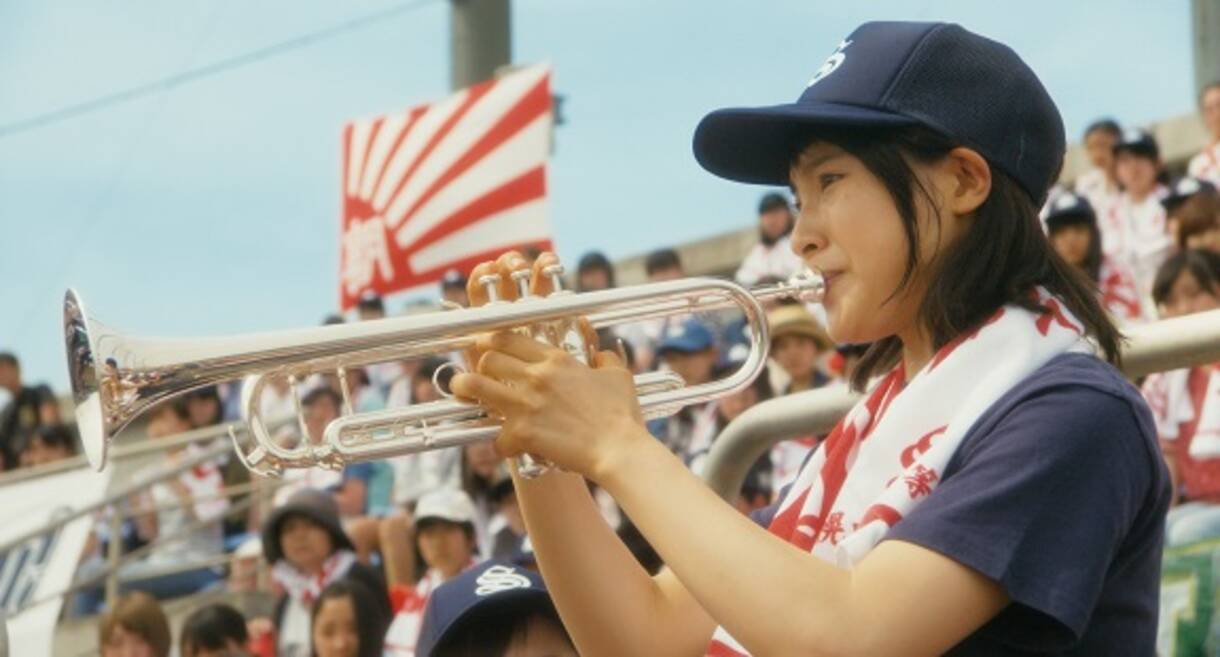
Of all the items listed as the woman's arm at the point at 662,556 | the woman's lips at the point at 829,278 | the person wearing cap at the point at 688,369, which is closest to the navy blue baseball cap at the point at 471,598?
the woman's arm at the point at 662,556

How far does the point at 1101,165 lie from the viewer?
33.4ft

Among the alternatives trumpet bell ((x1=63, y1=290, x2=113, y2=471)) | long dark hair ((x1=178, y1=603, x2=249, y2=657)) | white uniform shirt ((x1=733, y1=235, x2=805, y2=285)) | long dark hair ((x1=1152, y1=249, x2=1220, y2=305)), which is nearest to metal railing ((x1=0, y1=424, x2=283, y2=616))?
white uniform shirt ((x1=733, y1=235, x2=805, y2=285))

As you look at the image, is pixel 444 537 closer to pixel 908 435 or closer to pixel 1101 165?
pixel 1101 165

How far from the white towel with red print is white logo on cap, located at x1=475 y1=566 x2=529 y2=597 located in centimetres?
77

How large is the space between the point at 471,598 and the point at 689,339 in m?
6.25

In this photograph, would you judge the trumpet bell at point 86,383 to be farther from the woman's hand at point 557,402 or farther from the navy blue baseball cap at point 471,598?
the navy blue baseball cap at point 471,598

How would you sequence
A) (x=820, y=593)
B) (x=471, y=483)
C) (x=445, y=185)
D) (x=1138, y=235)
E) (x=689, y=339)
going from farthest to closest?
(x=445, y=185) → (x=689, y=339) → (x=1138, y=235) → (x=471, y=483) → (x=820, y=593)

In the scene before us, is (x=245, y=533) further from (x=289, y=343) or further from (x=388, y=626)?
(x=289, y=343)

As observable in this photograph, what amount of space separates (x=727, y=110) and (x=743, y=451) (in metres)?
0.94

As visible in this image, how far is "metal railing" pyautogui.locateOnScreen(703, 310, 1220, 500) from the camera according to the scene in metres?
3.26

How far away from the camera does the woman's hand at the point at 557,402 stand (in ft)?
9.20

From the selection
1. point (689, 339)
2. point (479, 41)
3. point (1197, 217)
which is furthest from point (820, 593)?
point (479, 41)

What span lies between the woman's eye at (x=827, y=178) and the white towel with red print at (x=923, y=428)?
0.24 meters

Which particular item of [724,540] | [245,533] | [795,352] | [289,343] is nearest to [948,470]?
[724,540]
